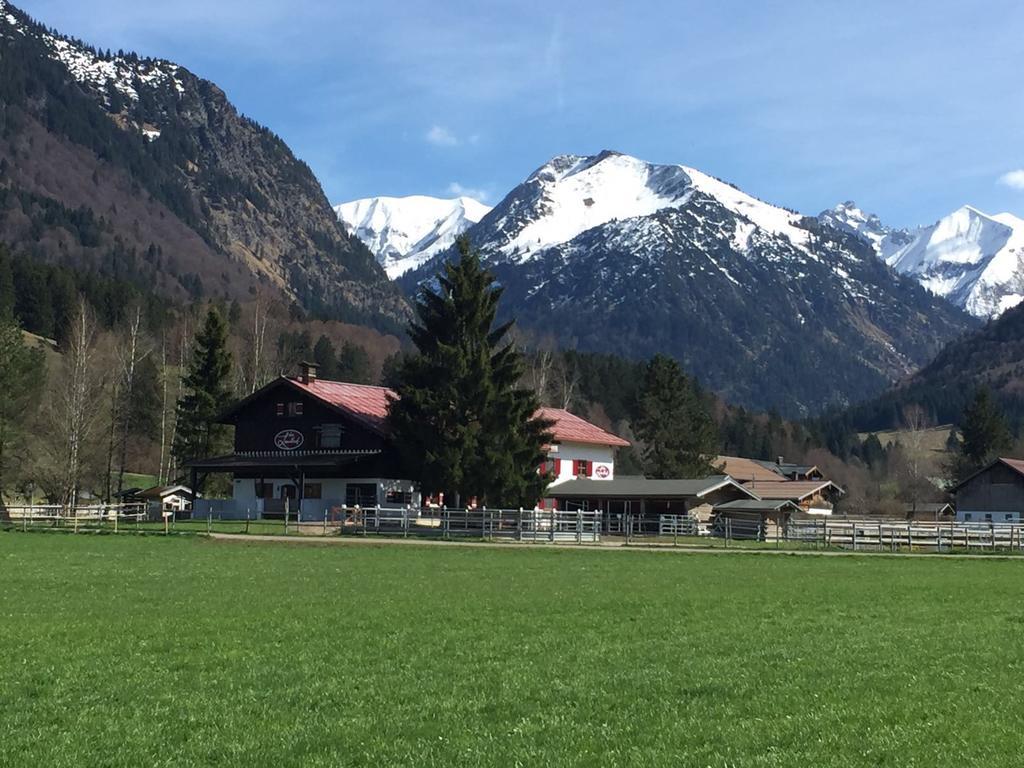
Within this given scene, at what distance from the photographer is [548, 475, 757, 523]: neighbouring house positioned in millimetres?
68219

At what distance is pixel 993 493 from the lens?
87562mm

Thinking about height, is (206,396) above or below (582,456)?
above

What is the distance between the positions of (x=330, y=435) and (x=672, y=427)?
118 feet

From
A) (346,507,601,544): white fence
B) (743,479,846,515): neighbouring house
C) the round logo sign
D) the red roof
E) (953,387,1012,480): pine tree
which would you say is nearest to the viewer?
(346,507,601,544): white fence

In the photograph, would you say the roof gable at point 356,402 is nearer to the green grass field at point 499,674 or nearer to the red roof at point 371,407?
the red roof at point 371,407

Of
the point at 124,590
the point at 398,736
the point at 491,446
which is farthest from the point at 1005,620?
the point at 491,446

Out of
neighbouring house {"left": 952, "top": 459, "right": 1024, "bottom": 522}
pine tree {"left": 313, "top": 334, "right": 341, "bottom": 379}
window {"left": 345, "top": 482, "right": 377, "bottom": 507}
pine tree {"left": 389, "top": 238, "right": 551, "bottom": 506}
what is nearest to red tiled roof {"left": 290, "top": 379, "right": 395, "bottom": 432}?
window {"left": 345, "top": 482, "right": 377, "bottom": 507}

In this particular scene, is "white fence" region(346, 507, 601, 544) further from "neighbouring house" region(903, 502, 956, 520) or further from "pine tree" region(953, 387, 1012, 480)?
"neighbouring house" region(903, 502, 956, 520)

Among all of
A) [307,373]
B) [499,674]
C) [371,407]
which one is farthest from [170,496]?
[499,674]

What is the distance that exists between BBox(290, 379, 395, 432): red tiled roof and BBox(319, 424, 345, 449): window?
146 centimetres

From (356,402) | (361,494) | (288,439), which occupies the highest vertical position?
(356,402)

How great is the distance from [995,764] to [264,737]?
614 centimetres

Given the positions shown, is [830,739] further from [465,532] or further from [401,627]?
[465,532]

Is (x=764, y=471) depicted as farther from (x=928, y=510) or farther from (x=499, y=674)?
(x=499, y=674)
